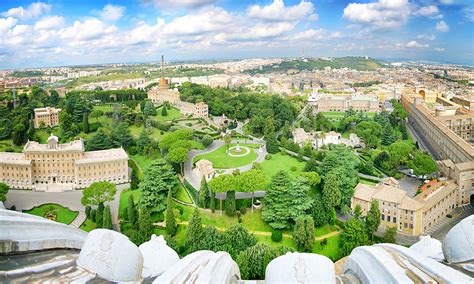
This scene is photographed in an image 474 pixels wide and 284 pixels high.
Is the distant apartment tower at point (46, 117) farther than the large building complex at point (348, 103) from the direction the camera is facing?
No

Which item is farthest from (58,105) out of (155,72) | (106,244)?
(155,72)

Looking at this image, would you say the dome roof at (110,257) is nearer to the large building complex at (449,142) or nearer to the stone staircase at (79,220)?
the stone staircase at (79,220)

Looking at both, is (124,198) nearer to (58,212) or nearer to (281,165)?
(58,212)

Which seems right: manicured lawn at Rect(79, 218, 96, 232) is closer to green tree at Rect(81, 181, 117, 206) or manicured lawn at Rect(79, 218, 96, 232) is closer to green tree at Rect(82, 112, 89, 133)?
green tree at Rect(81, 181, 117, 206)

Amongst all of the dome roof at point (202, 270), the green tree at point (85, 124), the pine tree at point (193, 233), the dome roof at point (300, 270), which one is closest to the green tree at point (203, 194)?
the pine tree at point (193, 233)

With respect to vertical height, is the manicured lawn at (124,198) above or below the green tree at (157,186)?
below

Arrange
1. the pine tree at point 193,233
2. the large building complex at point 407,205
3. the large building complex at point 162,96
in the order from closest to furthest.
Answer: the pine tree at point 193,233, the large building complex at point 407,205, the large building complex at point 162,96

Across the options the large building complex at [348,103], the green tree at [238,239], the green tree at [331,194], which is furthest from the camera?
the large building complex at [348,103]
